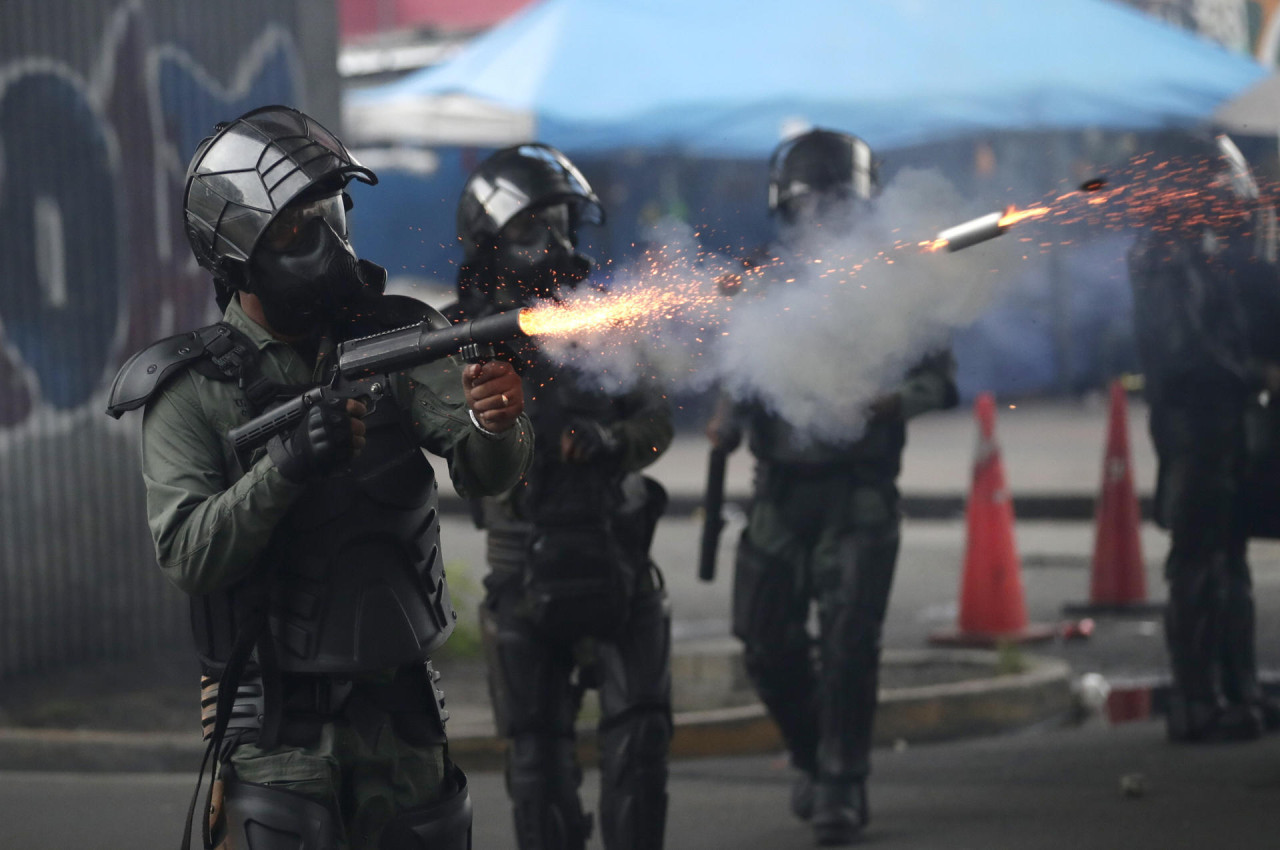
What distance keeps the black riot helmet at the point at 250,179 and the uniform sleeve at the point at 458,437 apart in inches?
13.5

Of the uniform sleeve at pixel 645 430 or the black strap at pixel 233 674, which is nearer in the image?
the black strap at pixel 233 674

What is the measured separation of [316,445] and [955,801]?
365 cm

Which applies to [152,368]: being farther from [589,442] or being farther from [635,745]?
[635,745]

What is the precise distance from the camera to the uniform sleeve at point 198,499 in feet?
10.2

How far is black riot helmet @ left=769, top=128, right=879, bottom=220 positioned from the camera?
5.70 meters

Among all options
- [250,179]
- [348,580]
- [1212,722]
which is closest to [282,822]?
[348,580]

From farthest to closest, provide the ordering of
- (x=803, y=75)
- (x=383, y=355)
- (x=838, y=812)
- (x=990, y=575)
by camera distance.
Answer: (x=803, y=75) → (x=990, y=575) → (x=838, y=812) → (x=383, y=355)

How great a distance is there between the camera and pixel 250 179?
338 cm

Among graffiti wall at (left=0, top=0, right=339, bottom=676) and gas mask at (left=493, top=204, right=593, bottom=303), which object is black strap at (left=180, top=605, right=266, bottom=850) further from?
graffiti wall at (left=0, top=0, right=339, bottom=676)

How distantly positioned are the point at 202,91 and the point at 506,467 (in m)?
5.90

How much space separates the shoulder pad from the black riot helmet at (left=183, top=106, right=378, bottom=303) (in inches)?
6.3

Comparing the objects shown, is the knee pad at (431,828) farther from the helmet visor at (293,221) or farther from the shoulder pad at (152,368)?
the helmet visor at (293,221)

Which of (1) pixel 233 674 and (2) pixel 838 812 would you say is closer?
(1) pixel 233 674

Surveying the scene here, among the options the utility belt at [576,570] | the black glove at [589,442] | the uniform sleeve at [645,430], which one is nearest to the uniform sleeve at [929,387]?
the uniform sleeve at [645,430]
